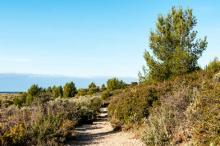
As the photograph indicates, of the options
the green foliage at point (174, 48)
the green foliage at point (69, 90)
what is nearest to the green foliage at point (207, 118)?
the green foliage at point (174, 48)

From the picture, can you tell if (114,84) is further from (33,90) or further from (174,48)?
(174,48)

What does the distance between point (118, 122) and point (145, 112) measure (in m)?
1.63

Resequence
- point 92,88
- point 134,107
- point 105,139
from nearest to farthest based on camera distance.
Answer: point 105,139, point 134,107, point 92,88

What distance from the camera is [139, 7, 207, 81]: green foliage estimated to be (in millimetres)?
29359

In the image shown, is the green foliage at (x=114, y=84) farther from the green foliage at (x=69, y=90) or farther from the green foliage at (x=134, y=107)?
the green foliage at (x=134, y=107)

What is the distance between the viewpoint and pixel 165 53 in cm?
3022

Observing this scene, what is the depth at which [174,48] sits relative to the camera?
30.3 meters

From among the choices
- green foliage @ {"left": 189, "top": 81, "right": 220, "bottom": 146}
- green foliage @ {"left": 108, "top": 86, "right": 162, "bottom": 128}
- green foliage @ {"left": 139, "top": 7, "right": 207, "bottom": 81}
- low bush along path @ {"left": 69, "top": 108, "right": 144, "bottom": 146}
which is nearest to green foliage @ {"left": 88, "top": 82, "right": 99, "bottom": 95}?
green foliage @ {"left": 139, "top": 7, "right": 207, "bottom": 81}

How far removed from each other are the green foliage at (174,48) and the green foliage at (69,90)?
2725 centimetres

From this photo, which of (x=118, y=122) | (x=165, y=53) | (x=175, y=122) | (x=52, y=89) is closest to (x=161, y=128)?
(x=175, y=122)

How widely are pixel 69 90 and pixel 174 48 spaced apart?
29477 mm

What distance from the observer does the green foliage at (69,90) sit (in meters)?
57.1

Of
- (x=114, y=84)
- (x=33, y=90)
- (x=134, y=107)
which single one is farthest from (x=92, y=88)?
(x=134, y=107)

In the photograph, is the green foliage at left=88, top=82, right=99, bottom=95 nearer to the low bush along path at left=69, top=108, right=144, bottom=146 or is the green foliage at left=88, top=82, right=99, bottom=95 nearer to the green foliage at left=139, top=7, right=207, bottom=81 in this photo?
the green foliage at left=139, top=7, right=207, bottom=81
